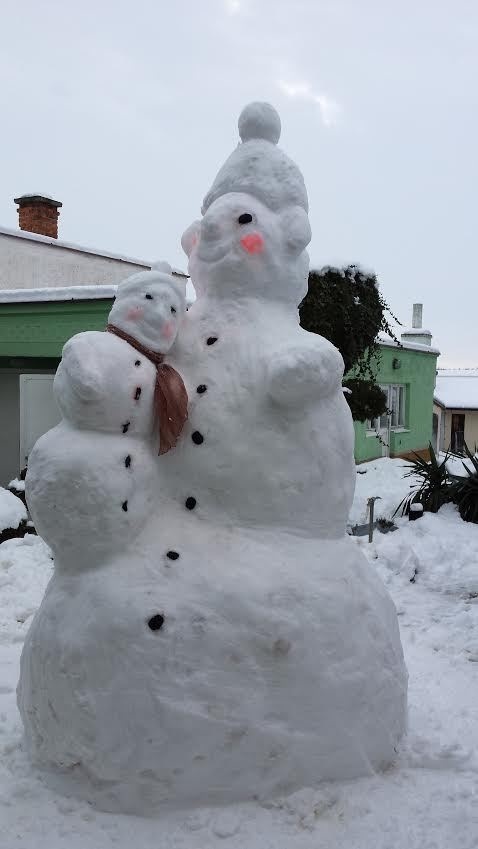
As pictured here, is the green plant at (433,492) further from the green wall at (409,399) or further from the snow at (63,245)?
the snow at (63,245)

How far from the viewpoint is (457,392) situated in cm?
2419

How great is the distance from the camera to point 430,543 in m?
6.96

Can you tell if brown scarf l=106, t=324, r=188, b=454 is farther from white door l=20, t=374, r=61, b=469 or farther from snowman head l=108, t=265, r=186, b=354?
white door l=20, t=374, r=61, b=469

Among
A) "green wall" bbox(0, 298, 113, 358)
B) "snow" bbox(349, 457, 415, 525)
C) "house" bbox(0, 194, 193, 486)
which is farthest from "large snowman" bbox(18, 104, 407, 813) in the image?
"snow" bbox(349, 457, 415, 525)

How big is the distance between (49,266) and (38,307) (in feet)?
10.4

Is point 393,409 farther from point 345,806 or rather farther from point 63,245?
point 345,806

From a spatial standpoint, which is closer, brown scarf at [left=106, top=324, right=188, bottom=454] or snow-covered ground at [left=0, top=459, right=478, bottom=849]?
snow-covered ground at [left=0, top=459, right=478, bottom=849]

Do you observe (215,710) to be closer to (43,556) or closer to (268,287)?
(268,287)

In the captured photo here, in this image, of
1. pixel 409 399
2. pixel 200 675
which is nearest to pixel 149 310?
pixel 200 675

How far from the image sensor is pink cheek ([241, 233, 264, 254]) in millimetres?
3061

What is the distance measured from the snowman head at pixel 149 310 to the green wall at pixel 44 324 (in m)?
5.62

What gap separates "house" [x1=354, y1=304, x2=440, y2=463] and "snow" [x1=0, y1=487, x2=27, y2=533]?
7.53m

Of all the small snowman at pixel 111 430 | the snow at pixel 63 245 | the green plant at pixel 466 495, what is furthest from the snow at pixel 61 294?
the small snowman at pixel 111 430

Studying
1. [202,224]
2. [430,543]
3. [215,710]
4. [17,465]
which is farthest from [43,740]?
[17,465]
